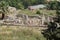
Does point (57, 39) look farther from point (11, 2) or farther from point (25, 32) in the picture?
point (11, 2)

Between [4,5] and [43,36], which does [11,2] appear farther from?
[43,36]

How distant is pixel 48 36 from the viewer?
44.1ft

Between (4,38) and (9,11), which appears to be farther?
(9,11)

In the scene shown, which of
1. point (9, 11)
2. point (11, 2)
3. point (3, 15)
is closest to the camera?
point (3, 15)

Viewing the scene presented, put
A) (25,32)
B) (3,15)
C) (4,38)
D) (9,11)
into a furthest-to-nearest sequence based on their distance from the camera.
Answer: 1. (9,11)
2. (3,15)
3. (25,32)
4. (4,38)

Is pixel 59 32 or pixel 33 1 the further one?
pixel 33 1

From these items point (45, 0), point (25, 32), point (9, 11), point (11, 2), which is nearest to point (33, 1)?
point (45, 0)

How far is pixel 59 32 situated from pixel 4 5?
1888 cm

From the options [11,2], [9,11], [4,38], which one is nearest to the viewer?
[4,38]

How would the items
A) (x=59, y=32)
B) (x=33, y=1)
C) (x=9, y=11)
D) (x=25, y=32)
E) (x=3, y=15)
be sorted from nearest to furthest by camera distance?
(x=59, y=32) → (x=25, y=32) → (x=3, y=15) → (x=9, y=11) → (x=33, y=1)

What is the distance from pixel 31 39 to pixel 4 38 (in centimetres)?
146

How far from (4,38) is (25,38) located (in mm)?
1121

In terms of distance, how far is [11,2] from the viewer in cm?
4362

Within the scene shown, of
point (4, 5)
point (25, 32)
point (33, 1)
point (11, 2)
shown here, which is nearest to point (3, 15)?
point (4, 5)
